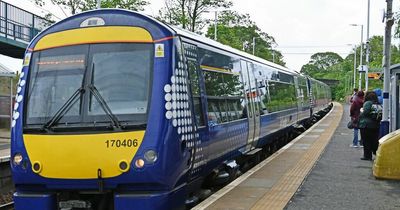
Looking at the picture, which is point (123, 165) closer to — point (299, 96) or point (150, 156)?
point (150, 156)

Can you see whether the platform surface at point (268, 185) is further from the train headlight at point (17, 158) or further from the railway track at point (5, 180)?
the railway track at point (5, 180)

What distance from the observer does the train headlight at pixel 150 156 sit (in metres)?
5.71

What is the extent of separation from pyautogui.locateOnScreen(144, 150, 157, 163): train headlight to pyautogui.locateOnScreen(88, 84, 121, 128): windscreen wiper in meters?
0.48

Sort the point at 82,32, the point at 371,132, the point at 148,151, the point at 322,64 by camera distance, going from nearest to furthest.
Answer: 1. the point at 148,151
2. the point at 82,32
3. the point at 371,132
4. the point at 322,64

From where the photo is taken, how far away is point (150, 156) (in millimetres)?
5723

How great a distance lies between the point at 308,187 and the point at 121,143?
3750mm

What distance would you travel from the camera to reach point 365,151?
39.0 feet

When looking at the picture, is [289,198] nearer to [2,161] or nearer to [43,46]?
[43,46]

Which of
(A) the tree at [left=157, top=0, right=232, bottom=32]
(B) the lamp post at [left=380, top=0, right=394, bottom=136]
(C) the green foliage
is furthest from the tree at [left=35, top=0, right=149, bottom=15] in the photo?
(C) the green foliage

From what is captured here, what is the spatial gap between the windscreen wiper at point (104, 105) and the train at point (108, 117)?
13 mm

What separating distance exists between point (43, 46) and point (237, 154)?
4438mm

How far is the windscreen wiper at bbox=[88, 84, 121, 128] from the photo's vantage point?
5.89 meters

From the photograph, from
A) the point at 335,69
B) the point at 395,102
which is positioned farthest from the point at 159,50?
the point at 335,69

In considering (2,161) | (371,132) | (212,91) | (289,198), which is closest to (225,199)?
(289,198)
